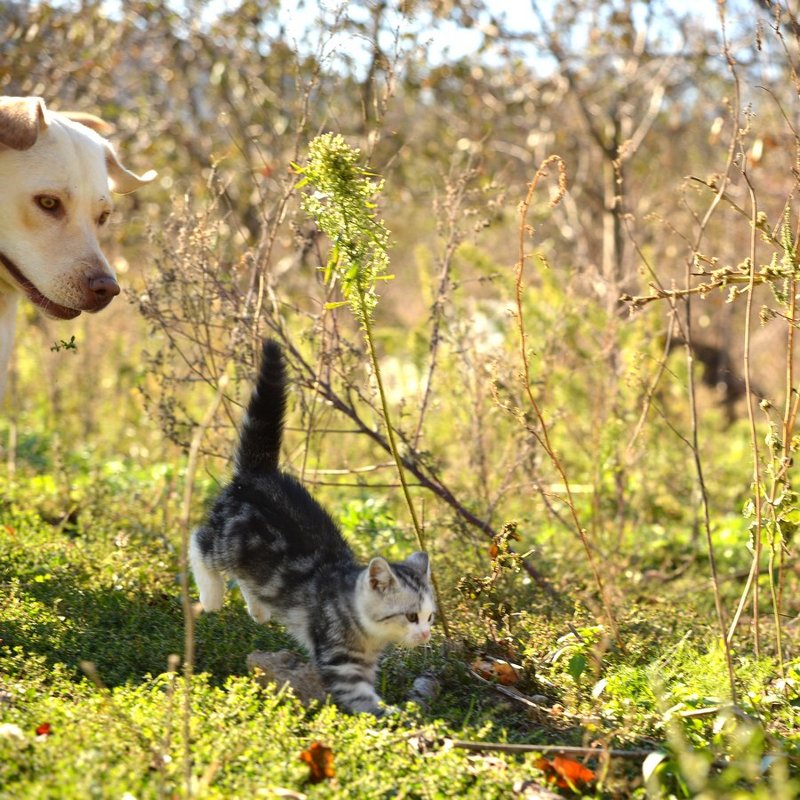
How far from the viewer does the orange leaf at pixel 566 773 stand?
3160mm

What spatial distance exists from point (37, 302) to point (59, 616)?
4.23 feet

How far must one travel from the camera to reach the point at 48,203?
4.36 meters

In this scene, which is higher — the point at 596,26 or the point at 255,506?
the point at 596,26

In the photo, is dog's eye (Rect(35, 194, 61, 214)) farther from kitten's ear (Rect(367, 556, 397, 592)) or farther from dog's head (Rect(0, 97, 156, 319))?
kitten's ear (Rect(367, 556, 397, 592))

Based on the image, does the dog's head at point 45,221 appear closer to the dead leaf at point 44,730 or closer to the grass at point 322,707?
the grass at point 322,707

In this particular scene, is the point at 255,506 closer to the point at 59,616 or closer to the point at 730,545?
the point at 59,616

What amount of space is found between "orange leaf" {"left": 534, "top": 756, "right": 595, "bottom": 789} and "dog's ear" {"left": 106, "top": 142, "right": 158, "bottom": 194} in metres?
3.30

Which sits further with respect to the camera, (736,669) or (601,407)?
(601,407)

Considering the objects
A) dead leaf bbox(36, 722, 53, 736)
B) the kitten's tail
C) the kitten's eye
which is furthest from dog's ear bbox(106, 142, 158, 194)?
dead leaf bbox(36, 722, 53, 736)

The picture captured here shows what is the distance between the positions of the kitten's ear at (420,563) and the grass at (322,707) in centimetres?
34

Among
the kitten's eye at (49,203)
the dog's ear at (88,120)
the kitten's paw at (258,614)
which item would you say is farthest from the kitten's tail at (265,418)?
the dog's ear at (88,120)

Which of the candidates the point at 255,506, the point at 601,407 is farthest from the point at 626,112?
the point at 255,506

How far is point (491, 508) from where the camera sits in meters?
5.63

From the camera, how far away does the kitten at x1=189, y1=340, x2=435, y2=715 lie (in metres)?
3.97
